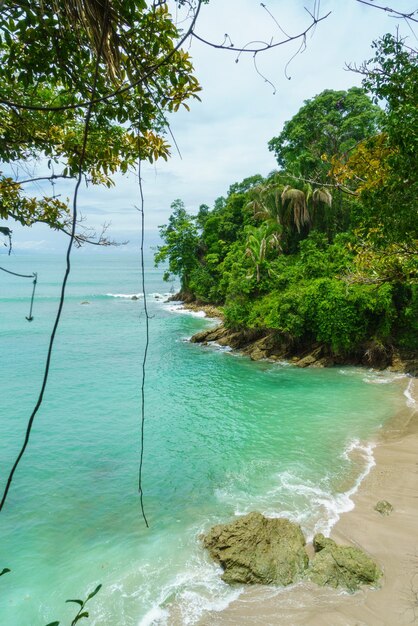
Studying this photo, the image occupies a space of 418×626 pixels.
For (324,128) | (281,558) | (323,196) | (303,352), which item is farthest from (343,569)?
(324,128)

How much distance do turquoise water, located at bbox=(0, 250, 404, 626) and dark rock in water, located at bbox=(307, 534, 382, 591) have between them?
45.1 inches

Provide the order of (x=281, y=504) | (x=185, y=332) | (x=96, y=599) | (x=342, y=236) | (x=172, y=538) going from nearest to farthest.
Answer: (x=96, y=599)
(x=172, y=538)
(x=281, y=504)
(x=342, y=236)
(x=185, y=332)

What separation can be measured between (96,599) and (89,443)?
21.6 ft

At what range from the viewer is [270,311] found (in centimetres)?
2119

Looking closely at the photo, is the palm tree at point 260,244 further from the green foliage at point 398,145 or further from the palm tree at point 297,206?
the green foliage at point 398,145

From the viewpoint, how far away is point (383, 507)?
838 centimetres

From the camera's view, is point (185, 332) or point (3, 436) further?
point (185, 332)

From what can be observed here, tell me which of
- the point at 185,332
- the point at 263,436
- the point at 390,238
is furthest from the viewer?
the point at 185,332

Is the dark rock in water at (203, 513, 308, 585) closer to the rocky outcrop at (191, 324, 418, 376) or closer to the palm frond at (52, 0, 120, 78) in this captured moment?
the palm frond at (52, 0, 120, 78)

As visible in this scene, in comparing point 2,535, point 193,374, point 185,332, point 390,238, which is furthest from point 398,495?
point 185,332

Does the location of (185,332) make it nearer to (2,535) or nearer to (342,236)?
(342,236)

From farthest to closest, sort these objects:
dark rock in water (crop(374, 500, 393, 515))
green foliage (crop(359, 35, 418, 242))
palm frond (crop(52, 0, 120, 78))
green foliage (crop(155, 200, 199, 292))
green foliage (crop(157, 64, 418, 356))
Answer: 1. green foliage (crop(155, 200, 199, 292))
2. green foliage (crop(157, 64, 418, 356))
3. dark rock in water (crop(374, 500, 393, 515))
4. green foliage (crop(359, 35, 418, 242))
5. palm frond (crop(52, 0, 120, 78))

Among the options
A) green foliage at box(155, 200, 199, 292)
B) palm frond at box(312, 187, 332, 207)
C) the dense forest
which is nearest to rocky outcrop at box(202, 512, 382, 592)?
the dense forest

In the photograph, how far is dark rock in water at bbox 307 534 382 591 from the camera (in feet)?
20.8
